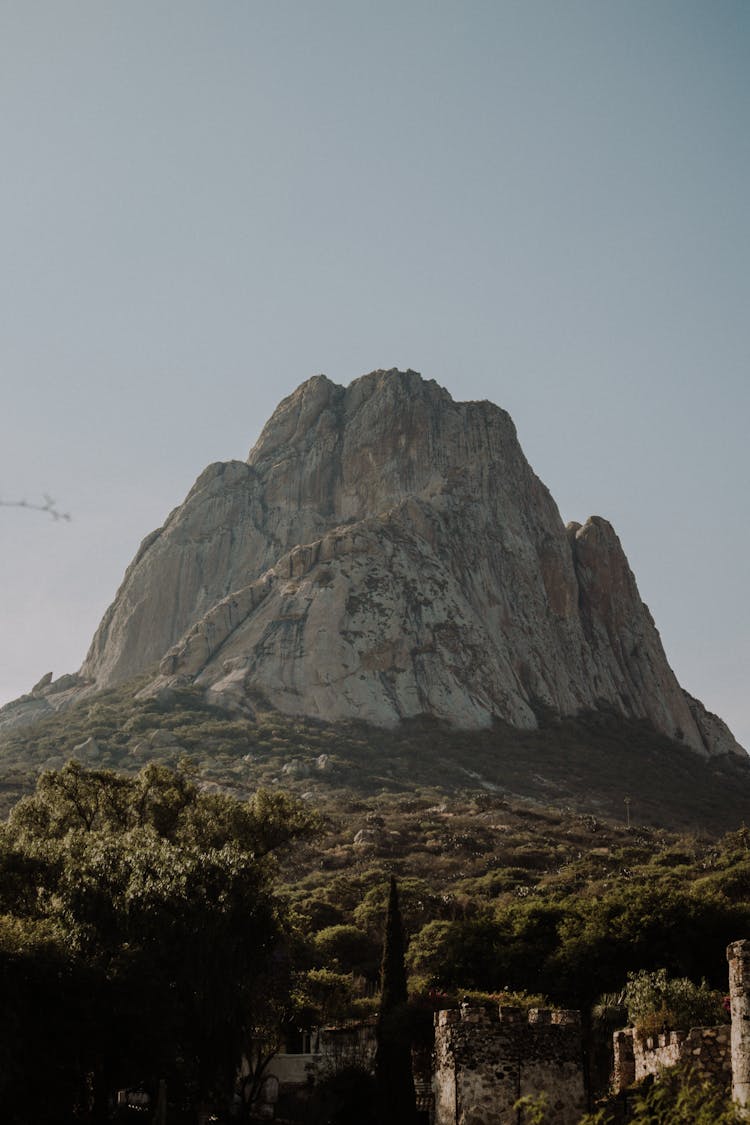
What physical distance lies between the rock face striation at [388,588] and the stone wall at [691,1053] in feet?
328

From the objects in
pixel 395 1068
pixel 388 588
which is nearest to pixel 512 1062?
pixel 395 1068

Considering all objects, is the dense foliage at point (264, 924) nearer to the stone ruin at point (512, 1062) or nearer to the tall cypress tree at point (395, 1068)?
the tall cypress tree at point (395, 1068)

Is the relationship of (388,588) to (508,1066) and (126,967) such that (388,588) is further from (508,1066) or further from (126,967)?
(508,1066)

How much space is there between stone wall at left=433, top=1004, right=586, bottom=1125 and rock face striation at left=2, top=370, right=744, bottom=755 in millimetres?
100089

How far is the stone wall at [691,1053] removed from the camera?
63.2ft

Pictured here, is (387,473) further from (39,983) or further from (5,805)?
(39,983)

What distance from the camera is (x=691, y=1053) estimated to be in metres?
19.6

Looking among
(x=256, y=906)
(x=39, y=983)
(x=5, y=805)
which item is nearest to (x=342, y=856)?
(x=5, y=805)

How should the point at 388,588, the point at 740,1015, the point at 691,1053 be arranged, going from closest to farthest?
the point at 740,1015, the point at 691,1053, the point at 388,588

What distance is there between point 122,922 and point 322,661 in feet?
322

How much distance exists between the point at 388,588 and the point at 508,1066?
112 m

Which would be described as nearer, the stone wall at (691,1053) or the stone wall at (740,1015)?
the stone wall at (740,1015)

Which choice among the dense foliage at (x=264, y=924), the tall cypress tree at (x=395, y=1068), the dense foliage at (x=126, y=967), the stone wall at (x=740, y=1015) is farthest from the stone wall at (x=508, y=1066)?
the dense foliage at (x=126, y=967)

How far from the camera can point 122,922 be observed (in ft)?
93.4
